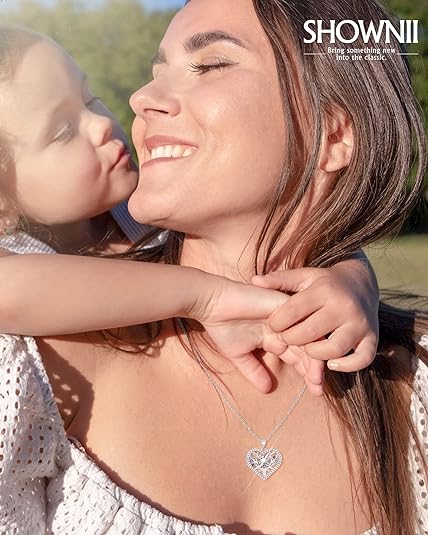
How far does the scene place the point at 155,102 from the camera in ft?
7.32

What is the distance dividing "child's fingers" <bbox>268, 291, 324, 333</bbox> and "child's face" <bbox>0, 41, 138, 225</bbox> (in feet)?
3.27

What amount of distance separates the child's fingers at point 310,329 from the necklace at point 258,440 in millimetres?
366

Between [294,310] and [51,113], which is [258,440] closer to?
[294,310]

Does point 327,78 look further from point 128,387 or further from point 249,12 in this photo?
point 128,387

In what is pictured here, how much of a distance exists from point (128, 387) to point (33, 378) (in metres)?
0.31

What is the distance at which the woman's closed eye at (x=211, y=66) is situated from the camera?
226 cm

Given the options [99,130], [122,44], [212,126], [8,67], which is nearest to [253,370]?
[212,126]

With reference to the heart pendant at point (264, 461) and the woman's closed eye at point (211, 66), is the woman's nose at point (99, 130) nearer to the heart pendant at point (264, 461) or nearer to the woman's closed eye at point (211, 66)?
the woman's closed eye at point (211, 66)

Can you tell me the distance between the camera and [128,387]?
2.09 m

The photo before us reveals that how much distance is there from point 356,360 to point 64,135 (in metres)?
1.27

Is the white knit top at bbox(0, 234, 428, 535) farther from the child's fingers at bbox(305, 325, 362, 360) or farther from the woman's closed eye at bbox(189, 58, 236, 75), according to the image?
the woman's closed eye at bbox(189, 58, 236, 75)

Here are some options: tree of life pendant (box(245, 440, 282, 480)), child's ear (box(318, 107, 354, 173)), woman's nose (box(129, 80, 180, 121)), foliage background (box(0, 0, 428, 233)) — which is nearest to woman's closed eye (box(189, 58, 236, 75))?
woman's nose (box(129, 80, 180, 121))

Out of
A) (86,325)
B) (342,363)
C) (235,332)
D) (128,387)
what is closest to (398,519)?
(342,363)

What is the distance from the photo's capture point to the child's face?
2.71m
